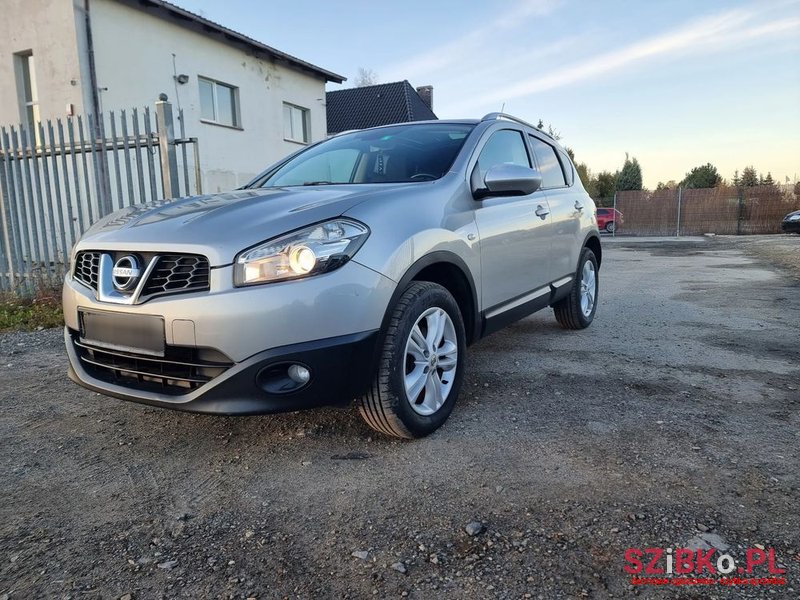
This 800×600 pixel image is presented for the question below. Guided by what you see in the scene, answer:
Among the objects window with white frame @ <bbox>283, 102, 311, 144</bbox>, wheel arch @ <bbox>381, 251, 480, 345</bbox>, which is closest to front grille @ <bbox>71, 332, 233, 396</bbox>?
wheel arch @ <bbox>381, 251, 480, 345</bbox>

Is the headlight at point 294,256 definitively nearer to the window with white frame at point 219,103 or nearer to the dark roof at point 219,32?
the dark roof at point 219,32

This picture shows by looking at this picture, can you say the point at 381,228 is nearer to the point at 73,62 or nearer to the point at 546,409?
the point at 546,409

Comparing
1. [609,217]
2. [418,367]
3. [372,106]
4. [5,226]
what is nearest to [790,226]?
[609,217]

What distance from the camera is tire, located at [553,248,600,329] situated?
5.21 m

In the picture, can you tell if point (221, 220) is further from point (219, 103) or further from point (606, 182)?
point (606, 182)

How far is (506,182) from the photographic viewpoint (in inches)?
131

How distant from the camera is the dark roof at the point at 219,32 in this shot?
11.6 metres

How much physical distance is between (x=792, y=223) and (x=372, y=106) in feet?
60.1

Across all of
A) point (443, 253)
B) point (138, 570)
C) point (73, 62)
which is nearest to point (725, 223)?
point (73, 62)

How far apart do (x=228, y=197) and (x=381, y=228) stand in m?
1.01

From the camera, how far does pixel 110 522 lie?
220 centimetres

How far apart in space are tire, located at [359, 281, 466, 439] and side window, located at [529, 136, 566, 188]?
210cm

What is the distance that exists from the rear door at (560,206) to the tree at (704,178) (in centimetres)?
4941

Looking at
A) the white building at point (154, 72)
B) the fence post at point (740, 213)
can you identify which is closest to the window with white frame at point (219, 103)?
the white building at point (154, 72)
